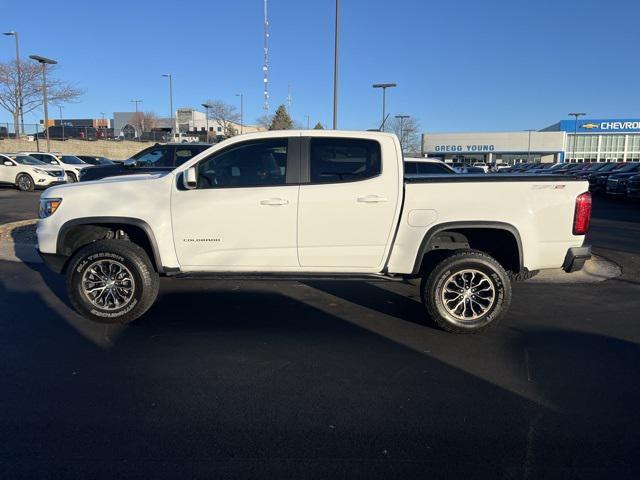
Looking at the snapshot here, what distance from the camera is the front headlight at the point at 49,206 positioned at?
17.6ft

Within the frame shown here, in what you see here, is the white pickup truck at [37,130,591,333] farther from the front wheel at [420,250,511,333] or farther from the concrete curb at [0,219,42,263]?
the concrete curb at [0,219,42,263]

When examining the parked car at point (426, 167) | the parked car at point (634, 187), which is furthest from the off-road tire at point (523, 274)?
the parked car at point (634, 187)

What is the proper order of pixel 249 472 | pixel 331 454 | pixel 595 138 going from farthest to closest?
pixel 595 138 → pixel 331 454 → pixel 249 472

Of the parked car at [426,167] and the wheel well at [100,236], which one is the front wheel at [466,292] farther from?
the parked car at [426,167]

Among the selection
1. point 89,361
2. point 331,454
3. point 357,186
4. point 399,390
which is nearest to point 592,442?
point 399,390

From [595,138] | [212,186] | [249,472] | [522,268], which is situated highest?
[595,138]

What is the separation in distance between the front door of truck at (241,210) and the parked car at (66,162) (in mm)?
20086

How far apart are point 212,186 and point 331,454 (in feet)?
10.1

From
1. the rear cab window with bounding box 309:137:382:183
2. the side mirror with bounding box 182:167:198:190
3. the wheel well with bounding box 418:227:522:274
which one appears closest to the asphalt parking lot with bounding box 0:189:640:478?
the wheel well with bounding box 418:227:522:274

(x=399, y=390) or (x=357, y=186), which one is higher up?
(x=357, y=186)

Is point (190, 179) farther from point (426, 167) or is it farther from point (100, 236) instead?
point (426, 167)

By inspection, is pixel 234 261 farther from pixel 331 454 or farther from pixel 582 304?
pixel 582 304

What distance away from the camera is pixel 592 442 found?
3.22 m

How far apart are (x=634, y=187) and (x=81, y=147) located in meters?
44.3
